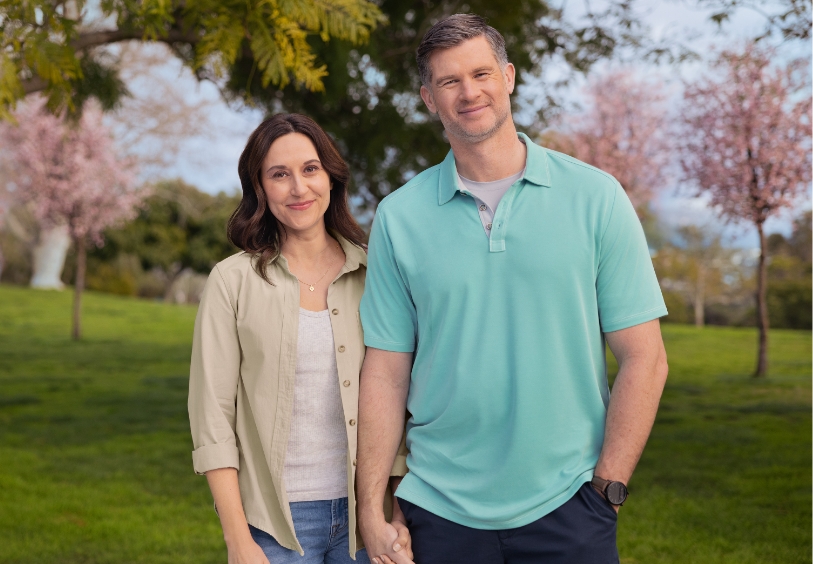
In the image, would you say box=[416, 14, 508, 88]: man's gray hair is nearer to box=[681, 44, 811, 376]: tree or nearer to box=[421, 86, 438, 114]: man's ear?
box=[421, 86, 438, 114]: man's ear

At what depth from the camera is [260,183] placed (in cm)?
238

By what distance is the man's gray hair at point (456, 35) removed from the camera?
1998 mm

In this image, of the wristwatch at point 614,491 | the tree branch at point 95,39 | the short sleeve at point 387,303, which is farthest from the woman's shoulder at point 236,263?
the tree branch at point 95,39

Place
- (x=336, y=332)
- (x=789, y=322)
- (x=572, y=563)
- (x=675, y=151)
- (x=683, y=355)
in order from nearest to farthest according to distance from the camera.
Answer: (x=572, y=563) → (x=336, y=332) → (x=675, y=151) → (x=683, y=355) → (x=789, y=322)

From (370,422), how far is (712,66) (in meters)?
10.8

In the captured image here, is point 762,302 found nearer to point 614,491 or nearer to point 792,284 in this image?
point 792,284

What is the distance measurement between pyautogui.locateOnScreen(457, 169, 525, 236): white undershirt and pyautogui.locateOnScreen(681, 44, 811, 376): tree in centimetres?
899

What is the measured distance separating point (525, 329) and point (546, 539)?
1.64ft

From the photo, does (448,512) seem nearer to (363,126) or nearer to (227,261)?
(227,261)

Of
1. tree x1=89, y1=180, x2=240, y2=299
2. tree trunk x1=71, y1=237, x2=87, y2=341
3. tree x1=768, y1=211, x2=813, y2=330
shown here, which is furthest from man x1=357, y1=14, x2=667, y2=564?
tree x1=89, y1=180, x2=240, y2=299

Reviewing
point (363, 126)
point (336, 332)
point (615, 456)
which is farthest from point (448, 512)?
point (363, 126)

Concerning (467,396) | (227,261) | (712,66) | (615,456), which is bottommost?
(615,456)

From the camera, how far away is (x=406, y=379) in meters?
2.18

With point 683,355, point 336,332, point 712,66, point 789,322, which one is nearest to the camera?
point 336,332
